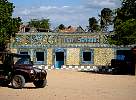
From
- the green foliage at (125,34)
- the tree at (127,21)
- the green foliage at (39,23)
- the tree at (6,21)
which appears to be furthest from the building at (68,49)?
the green foliage at (39,23)

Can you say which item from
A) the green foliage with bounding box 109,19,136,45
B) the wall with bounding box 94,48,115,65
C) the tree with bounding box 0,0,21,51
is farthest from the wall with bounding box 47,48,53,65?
the tree with bounding box 0,0,21,51

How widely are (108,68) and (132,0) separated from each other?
291 inches

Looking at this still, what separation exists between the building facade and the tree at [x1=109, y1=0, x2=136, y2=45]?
2680 mm

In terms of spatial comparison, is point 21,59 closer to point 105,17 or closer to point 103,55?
point 103,55

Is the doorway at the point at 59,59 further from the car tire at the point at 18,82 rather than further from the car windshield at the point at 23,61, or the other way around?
the car tire at the point at 18,82

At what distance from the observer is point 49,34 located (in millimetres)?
42375

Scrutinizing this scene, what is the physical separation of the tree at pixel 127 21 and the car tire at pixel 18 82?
1752 centimetres

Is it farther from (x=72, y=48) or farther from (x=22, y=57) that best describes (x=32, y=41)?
(x=22, y=57)

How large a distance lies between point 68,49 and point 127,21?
8960mm

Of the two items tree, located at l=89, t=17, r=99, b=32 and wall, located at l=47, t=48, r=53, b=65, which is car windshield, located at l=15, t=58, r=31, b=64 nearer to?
wall, located at l=47, t=48, r=53, b=65

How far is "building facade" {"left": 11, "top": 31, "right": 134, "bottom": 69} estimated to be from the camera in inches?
1623

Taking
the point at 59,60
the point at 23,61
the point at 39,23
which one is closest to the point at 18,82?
the point at 23,61

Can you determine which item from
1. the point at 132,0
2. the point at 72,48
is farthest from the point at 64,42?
the point at 132,0

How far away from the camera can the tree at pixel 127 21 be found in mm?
34562
